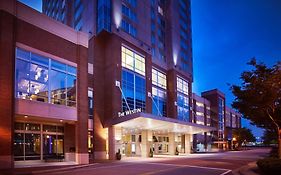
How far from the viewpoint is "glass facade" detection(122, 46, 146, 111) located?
47.6 meters

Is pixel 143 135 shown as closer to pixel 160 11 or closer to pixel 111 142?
pixel 111 142

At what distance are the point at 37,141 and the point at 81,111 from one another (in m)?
5.27

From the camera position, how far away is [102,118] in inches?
1731

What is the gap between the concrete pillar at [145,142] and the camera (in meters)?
46.6

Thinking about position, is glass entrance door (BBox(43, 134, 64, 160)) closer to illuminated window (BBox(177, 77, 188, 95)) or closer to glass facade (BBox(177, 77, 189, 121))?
glass facade (BBox(177, 77, 189, 121))

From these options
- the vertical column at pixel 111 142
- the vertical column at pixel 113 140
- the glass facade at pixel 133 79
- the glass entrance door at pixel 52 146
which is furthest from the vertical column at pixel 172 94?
the glass entrance door at pixel 52 146

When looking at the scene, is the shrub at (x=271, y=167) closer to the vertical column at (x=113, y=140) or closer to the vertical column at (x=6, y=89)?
the vertical column at (x=6, y=89)

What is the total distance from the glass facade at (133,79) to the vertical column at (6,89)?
878 inches

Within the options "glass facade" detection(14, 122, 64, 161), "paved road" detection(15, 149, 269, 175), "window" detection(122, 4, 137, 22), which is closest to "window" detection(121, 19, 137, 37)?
"window" detection(122, 4, 137, 22)

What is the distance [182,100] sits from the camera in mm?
70250

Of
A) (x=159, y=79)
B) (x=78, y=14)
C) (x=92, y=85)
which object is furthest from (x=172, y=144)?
(x=78, y=14)

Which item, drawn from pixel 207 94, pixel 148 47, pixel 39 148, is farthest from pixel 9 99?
pixel 207 94

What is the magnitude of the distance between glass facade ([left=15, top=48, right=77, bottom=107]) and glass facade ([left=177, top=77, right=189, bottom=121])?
3824cm

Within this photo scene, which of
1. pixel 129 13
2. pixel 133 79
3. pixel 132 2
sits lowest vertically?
pixel 133 79
